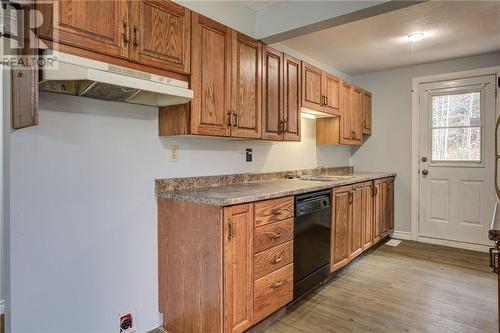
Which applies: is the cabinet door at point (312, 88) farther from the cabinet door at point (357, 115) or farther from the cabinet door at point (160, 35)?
the cabinet door at point (160, 35)

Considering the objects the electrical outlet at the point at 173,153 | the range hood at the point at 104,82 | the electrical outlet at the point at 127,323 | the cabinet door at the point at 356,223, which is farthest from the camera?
the cabinet door at the point at 356,223

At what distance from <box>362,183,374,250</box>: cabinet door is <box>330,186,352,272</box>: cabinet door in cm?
44

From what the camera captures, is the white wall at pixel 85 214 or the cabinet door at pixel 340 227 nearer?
the white wall at pixel 85 214

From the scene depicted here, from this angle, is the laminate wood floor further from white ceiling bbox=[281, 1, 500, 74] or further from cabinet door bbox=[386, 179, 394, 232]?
white ceiling bbox=[281, 1, 500, 74]

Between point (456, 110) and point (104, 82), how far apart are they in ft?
13.6

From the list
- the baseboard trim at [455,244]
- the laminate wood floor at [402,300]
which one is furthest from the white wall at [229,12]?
the baseboard trim at [455,244]

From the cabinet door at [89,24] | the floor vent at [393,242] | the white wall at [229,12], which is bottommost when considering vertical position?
the floor vent at [393,242]

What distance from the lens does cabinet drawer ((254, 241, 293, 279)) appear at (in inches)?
77.8

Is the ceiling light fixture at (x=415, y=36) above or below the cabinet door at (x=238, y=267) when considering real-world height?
above

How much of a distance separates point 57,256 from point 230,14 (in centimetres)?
210

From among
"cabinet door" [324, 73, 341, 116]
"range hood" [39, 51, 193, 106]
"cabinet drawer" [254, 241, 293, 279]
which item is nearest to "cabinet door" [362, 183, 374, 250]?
"cabinet door" [324, 73, 341, 116]

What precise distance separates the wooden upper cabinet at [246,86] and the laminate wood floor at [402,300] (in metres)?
1.44

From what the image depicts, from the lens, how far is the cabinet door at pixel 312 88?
119 inches

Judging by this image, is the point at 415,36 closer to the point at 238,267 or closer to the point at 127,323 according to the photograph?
the point at 238,267
